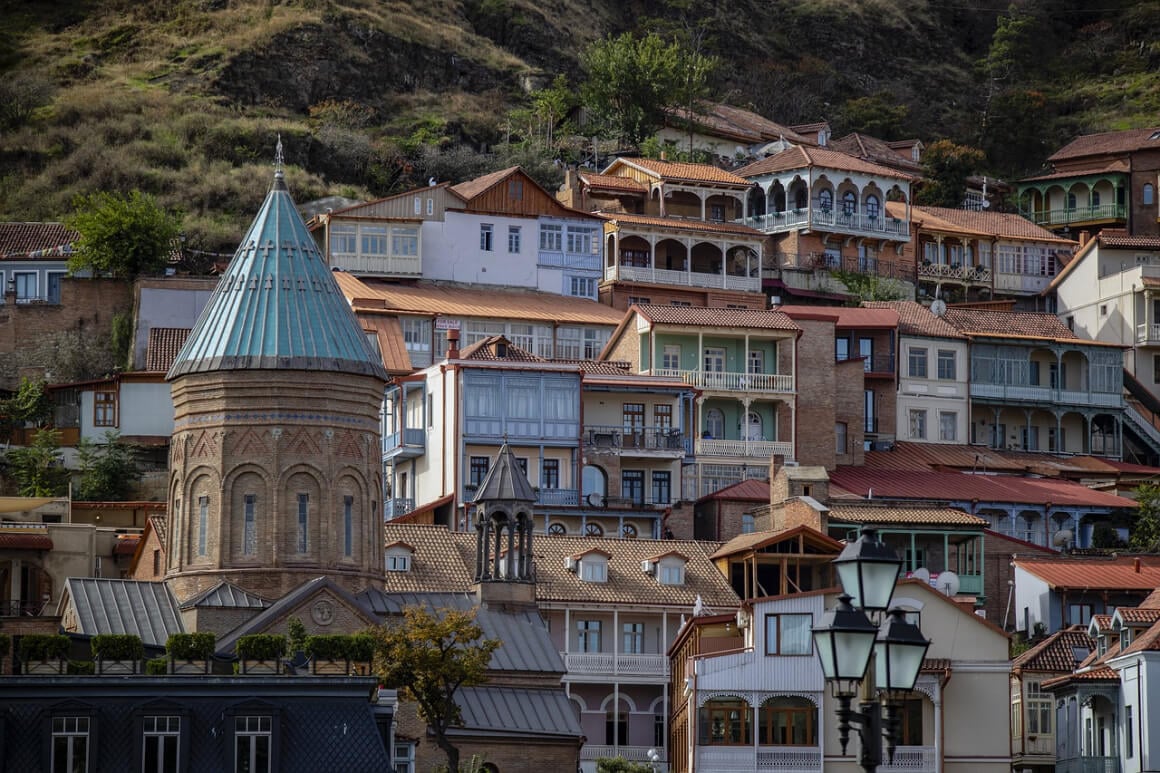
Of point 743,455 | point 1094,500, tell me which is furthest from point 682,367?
point 1094,500

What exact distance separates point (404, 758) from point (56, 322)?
34.7 metres

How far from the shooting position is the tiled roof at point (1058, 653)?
59375 mm

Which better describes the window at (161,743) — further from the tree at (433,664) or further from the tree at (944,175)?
the tree at (944,175)

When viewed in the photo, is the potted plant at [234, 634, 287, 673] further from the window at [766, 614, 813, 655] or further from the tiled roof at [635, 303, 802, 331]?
the tiled roof at [635, 303, 802, 331]

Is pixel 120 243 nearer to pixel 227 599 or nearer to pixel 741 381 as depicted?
pixel 741 381

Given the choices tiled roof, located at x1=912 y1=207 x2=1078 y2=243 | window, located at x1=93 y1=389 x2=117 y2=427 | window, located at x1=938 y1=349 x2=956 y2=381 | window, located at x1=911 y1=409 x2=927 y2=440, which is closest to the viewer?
window, located at x1=93 y1=389 x2=117 y2=427

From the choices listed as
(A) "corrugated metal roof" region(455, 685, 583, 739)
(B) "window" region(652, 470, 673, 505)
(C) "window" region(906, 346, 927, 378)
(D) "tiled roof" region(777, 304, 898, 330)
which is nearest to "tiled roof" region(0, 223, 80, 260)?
(B) "window" region(652, 470, 673, 505)

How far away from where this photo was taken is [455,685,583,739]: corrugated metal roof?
5250 centimetres

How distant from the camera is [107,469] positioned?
72562 mm

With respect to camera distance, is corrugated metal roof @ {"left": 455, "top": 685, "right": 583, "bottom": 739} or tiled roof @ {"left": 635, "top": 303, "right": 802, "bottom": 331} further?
tiled roof @ {"left": 635, "top": 303, "right": 802, "bottom": 331}

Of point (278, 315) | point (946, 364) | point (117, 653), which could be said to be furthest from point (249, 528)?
point (946, 364)

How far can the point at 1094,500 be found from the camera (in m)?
75.4

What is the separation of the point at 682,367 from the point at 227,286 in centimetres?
2379

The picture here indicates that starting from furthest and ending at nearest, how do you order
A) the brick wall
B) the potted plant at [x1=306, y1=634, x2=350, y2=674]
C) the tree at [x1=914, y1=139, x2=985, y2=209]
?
the tree at [x1=914, y1=139, x2=985, y2=209]
the brick wall
the potted plant at [x1=306, y1=634, x2=350, y2=674]
